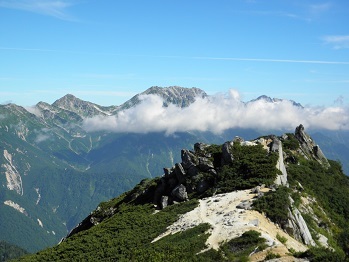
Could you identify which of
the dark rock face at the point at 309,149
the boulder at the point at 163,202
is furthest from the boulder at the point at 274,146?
the boulder at the point at 163,202

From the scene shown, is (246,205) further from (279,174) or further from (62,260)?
(62,260)

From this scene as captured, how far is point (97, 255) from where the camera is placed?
2029 inches

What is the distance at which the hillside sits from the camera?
141 ft

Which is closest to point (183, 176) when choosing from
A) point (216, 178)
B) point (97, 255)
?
point (216, 178)

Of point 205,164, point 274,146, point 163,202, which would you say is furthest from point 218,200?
point 274,146

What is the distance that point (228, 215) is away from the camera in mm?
52781

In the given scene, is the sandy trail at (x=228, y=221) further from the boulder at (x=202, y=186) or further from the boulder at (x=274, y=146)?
the boulder at (x=274, y=146)

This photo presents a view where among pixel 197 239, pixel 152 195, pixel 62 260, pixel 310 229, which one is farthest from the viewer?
pixel 152 195

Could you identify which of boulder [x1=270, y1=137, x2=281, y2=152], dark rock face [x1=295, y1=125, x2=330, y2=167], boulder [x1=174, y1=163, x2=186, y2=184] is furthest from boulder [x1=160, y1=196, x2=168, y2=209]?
dark rock face [x1=295, y1=125, x2=330, y2=167]

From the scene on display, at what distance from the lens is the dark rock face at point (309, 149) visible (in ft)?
343

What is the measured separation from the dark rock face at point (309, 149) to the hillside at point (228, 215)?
32.8 ft

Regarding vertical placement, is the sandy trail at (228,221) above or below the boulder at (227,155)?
below

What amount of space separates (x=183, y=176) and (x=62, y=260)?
29432mm

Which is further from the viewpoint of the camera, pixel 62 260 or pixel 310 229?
pixel 310 229
